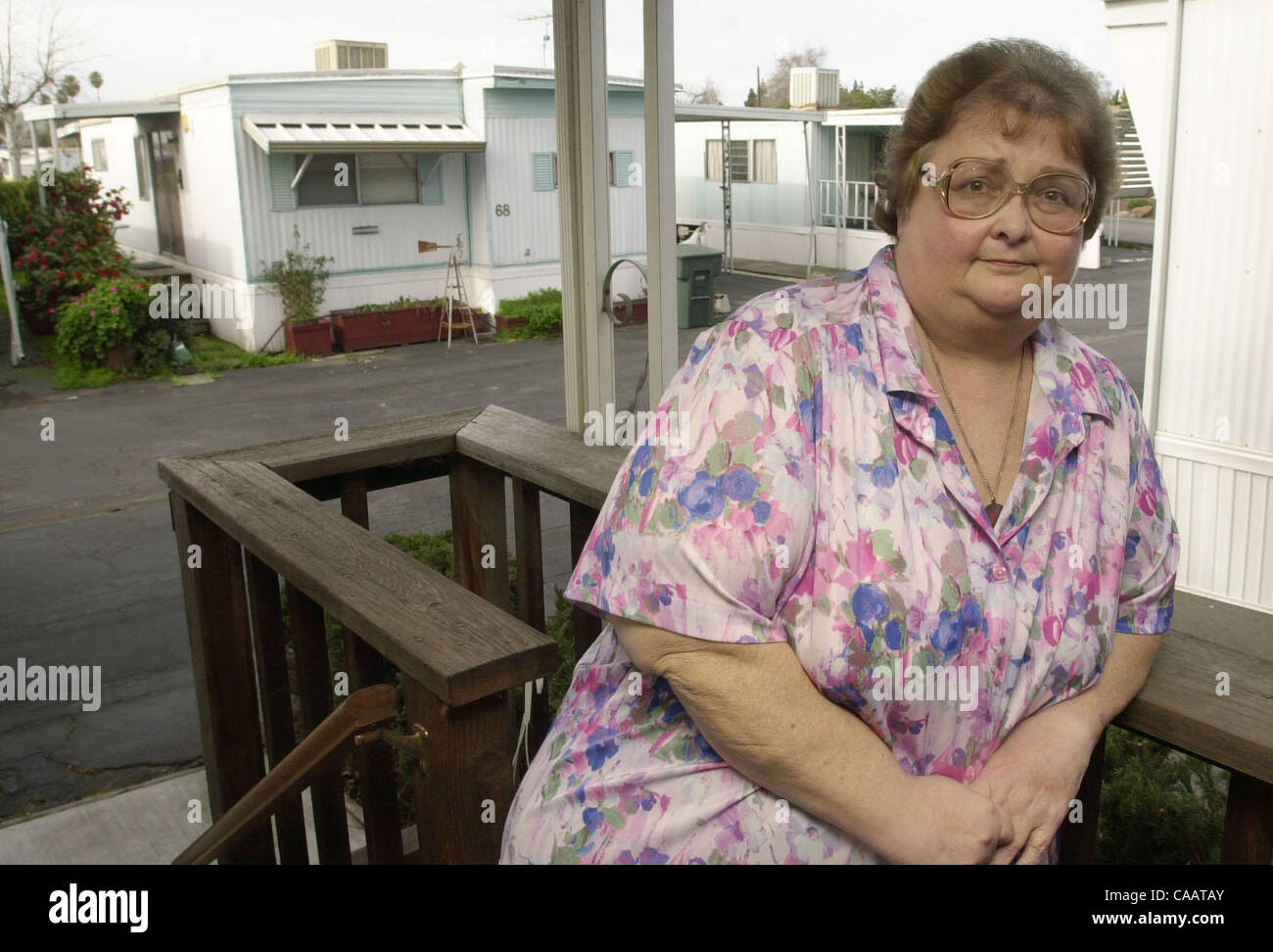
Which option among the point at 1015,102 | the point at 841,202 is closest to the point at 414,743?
the point at 1015,102

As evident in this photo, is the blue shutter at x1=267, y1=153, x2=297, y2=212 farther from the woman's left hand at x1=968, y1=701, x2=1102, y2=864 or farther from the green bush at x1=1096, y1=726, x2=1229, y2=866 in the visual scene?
the woman's left hand at x1=968, y1=701, x2=1102, y2=864

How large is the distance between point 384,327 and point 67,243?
12.9ft

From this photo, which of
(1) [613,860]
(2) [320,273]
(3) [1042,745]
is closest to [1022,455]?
(3) [1042,745]

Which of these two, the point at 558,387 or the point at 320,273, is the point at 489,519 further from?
the point at 320,273

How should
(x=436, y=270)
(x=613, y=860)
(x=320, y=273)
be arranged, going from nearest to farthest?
(x=613, y=860)
(x=320, y=273)
(x=436, y=270)

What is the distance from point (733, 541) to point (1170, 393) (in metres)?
4.60

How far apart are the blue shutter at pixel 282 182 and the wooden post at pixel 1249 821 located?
14.9 metres

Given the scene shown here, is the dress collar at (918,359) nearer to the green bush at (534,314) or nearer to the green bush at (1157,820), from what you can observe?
the green bush at (1157,820)

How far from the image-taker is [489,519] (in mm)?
2783

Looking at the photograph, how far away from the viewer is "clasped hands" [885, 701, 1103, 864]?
4.54ft

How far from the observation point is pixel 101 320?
44.2ft

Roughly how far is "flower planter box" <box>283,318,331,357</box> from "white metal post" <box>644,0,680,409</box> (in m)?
12.3

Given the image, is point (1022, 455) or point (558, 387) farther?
point (558, 387)
